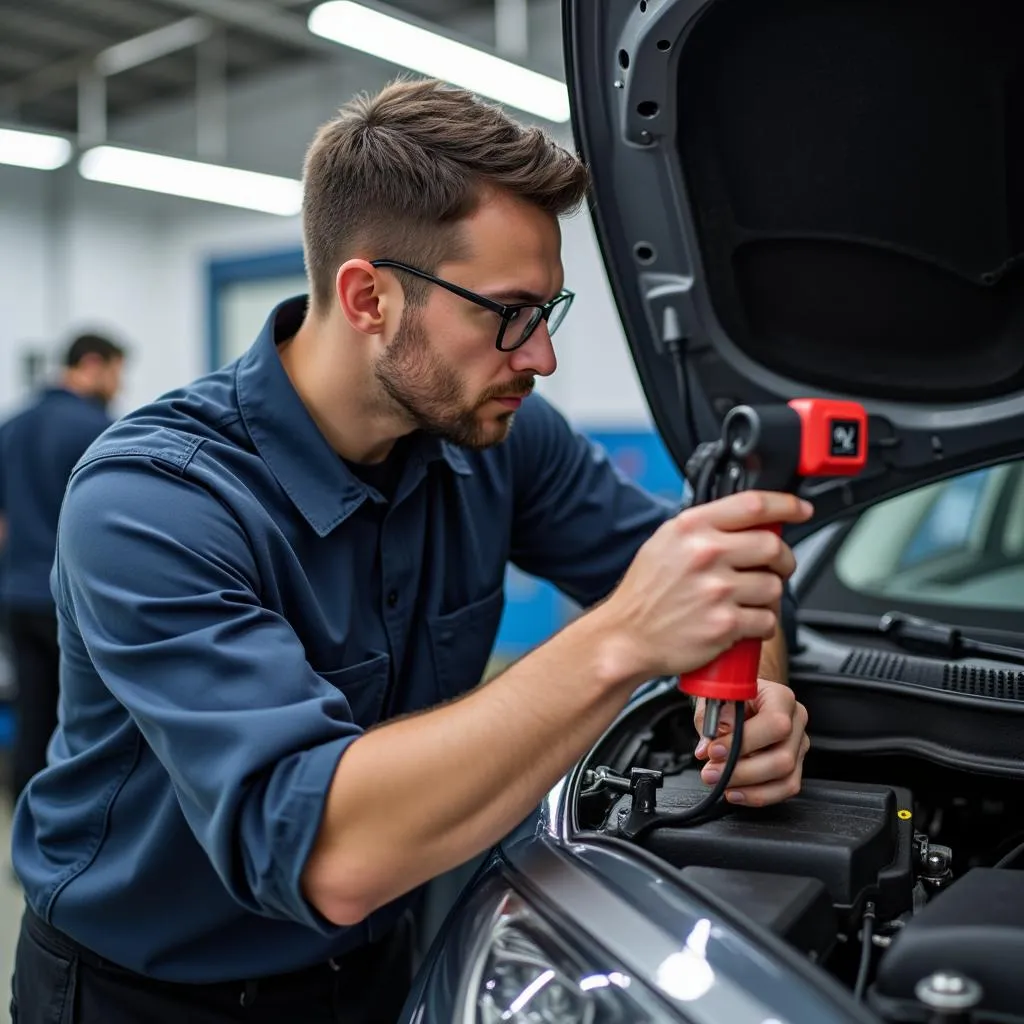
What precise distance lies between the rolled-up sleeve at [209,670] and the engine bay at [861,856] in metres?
0.31

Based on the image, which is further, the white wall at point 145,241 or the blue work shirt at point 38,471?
the white wall at point 145,241

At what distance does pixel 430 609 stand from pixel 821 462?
0.63 metres

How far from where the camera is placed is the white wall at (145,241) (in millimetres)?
7160

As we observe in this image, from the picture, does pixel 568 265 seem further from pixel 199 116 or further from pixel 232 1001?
pixel 232 1001

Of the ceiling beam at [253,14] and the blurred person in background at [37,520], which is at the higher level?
the ceiling beam at [253,14]

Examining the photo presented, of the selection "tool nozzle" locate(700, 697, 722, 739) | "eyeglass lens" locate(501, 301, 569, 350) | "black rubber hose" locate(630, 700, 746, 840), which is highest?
"eyeglass lens" locate(501, 301, 569, 350)

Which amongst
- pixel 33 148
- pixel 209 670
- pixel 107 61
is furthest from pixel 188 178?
pixel 209 670

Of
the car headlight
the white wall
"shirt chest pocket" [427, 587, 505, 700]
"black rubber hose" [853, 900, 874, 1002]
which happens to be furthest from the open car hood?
the white wall

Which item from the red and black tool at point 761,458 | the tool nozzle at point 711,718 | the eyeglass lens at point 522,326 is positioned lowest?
the tool nozzle at point 711,718

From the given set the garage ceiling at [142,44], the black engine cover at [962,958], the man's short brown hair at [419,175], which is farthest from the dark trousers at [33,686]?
the black engine cover at [962,958]

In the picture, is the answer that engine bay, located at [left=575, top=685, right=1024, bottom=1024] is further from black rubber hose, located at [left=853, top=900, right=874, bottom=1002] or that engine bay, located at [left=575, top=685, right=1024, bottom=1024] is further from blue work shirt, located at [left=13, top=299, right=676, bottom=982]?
blue work shirt, located at [left=13, top=299, right=676, bottom=982]

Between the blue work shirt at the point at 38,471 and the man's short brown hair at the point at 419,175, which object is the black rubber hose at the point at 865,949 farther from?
the blue work shirt at the point at 38,471

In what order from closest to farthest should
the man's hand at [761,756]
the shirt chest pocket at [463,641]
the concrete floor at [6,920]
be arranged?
the man's hand at [761,756] → the shirt chest pocket at [463,641] → the concrete floor at [6,920]

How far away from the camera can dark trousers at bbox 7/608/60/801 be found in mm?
3414
